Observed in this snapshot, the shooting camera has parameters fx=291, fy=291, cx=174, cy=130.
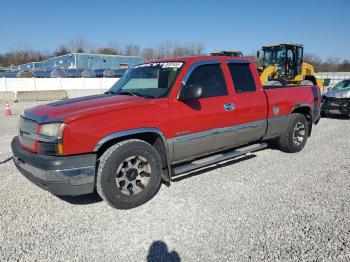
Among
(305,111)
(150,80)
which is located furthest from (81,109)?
(305,111)

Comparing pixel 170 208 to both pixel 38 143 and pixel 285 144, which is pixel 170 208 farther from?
pixel 285 144

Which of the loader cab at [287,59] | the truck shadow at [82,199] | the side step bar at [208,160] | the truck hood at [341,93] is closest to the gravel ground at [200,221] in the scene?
the truck shadow at [82,199]

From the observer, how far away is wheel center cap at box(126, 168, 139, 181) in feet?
12.3

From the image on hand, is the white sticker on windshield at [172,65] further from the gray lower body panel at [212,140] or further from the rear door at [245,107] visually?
the gray lower body panel at [212,140]

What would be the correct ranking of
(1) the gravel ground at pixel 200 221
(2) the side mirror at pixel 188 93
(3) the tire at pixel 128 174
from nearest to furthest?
(1) the gravel ground at pixel 200 221 < (3) the tire at pixel 128 174 < (2) the side mirror at pixel 188 93

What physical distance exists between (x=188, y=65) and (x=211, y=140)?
3.89 feet

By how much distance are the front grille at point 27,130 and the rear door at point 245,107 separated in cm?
275

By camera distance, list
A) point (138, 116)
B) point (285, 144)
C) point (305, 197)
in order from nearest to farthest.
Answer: point (138, 116), point (305, 197), point (285, 144)

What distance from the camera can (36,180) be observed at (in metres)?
3.43

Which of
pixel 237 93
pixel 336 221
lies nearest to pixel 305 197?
pixel 336 221

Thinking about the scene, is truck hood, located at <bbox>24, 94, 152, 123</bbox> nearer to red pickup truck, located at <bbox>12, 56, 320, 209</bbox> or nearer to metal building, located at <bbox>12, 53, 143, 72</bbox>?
red pickup truck, located at <bbox>12, 56, 320, 209</bbox>

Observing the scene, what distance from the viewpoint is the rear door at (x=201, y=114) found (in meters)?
4.08

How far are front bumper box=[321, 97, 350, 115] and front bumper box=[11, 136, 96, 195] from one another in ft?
32.4

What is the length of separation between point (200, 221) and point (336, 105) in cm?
922
